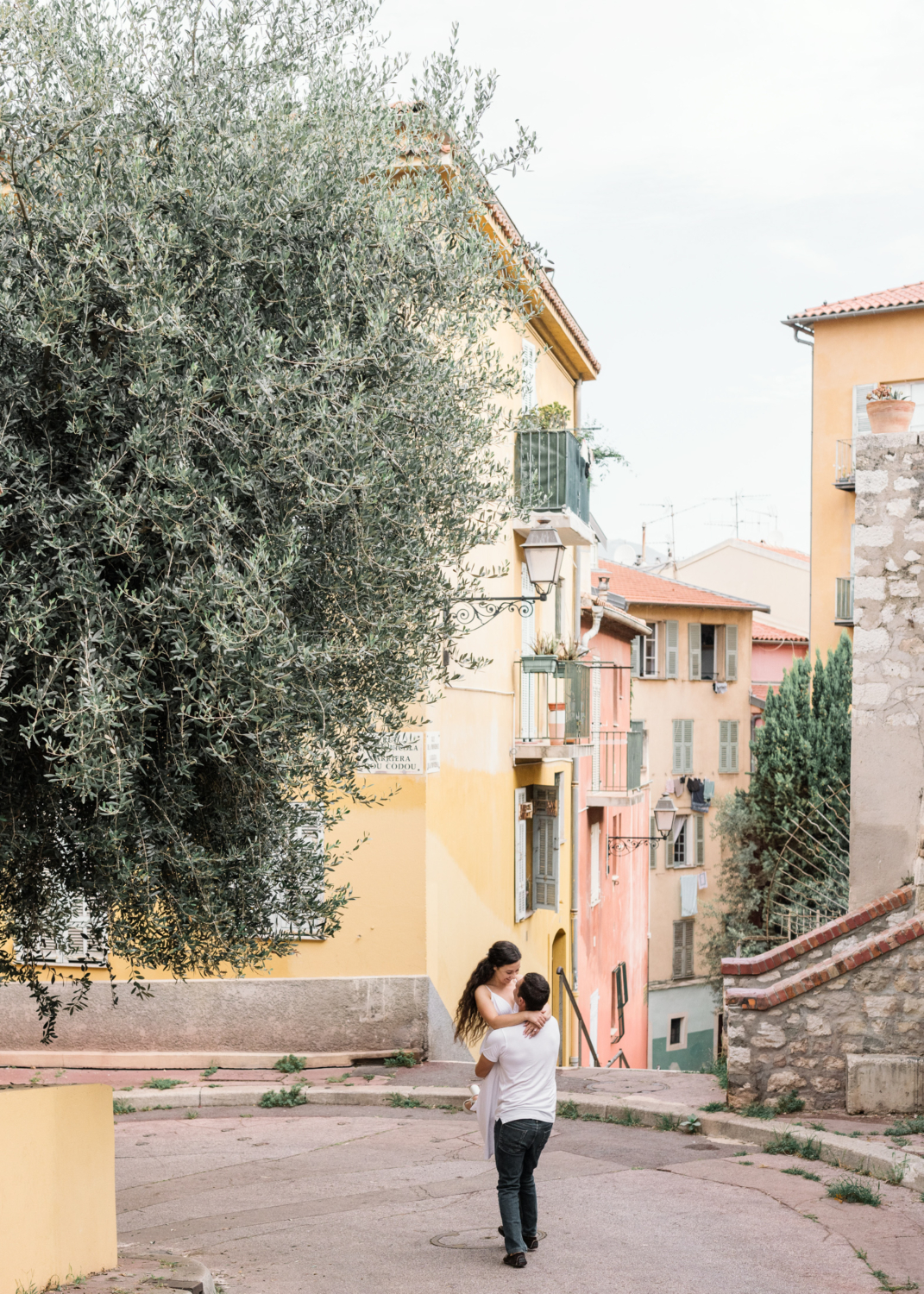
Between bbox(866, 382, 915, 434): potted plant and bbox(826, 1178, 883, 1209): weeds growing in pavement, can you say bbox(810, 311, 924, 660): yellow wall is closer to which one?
bbox(866, 382, 915, 434): potted plant

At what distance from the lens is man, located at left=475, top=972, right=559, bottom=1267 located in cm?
658

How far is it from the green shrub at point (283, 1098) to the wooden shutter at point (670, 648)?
28.4 m

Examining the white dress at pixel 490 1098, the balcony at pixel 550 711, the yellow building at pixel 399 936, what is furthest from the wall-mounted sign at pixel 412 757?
the white dress at pixel 490 1098

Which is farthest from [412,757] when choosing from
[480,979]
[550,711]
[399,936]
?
[550,711]

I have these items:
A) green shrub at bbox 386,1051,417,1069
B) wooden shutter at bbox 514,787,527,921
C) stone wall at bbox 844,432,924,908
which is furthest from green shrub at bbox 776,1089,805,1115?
wooden shutter at bbox 514,787,527,921

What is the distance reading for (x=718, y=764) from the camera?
4041 centimetres

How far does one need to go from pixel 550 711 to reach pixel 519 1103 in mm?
13442

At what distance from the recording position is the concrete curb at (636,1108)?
8.59 m

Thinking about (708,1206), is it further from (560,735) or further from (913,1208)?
(560,735)

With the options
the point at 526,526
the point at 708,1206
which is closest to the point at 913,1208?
the point at 708,1206

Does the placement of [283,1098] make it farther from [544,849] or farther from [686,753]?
[686,753]

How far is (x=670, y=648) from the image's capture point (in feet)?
127

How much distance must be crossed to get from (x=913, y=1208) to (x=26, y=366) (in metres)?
6.80

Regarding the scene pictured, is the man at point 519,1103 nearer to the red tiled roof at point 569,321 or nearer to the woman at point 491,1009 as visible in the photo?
the woman at point 491,1009
